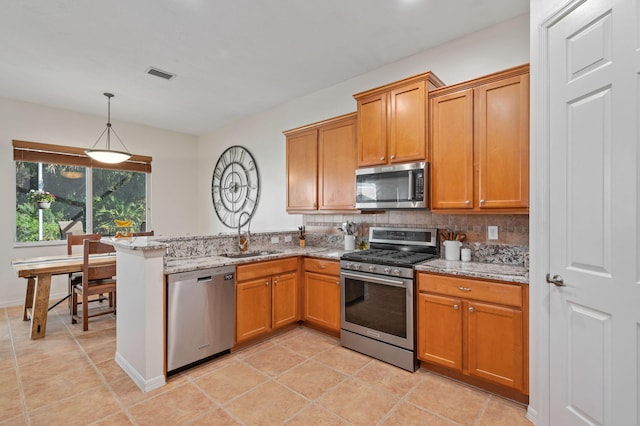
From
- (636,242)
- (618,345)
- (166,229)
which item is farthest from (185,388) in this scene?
(166,229)

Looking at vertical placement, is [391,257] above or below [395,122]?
below

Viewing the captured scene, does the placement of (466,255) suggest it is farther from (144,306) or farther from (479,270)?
(144,306)

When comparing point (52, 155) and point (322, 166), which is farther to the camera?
point (52, 155)

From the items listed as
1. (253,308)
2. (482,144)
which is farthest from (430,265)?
(253,308)

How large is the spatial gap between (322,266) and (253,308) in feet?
2.66

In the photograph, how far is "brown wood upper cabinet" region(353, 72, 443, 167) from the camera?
274 cm

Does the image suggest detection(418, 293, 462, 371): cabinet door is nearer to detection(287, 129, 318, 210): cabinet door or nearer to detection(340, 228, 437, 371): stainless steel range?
detection(340, 228, 437, 371): stainless steel range

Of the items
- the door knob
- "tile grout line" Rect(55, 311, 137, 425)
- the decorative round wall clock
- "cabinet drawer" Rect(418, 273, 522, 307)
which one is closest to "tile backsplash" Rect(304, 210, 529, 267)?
"cabinet drawer" Rect(418, 273, 522, 307)

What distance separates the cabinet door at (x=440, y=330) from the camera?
2.32 m

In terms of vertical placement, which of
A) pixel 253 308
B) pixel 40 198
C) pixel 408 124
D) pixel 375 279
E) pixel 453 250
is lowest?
pixel 253 308

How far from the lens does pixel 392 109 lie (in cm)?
292

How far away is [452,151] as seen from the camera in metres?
2.59

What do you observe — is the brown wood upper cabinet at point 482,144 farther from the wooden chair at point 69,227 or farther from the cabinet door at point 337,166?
the wooden chair at point 69,227

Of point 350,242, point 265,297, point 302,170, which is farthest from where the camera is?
point 302,170
